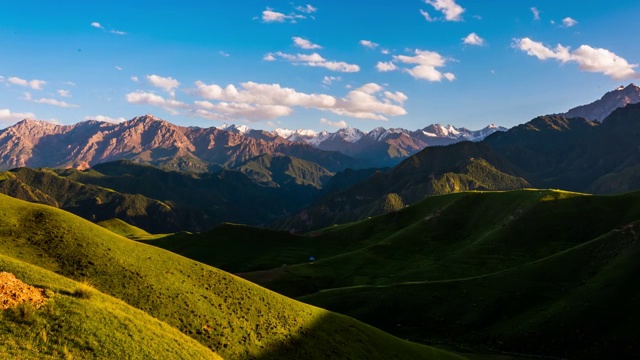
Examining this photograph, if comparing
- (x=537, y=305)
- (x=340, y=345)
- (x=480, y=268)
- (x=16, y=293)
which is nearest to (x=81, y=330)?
(x=16, y=293)

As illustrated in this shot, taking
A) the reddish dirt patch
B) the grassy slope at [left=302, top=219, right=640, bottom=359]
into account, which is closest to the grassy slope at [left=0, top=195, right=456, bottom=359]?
the reddish dirt patch

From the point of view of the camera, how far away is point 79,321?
25047mm

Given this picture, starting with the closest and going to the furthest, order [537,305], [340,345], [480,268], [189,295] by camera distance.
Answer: [189,295]
[340,345]
[537,305]
[480,268]

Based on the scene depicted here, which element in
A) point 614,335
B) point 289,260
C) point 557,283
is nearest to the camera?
point 614,335

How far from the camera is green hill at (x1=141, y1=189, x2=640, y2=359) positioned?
199 feet

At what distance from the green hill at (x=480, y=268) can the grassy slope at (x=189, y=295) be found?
996 inches

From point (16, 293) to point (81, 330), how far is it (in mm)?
5177

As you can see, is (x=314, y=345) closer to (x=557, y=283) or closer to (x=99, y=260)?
(x=99, y=260)

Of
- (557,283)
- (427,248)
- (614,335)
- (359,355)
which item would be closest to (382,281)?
(427,248)

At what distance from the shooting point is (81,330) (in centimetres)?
2442

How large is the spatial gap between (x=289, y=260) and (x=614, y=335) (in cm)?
9865

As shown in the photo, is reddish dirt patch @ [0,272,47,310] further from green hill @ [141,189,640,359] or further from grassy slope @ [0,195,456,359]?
green hill @ [141,189,640,359]

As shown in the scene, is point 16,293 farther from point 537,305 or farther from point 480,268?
→ point 480,268

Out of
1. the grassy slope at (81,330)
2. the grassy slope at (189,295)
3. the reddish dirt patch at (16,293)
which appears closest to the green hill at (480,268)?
the grassy slope at (189,295)
